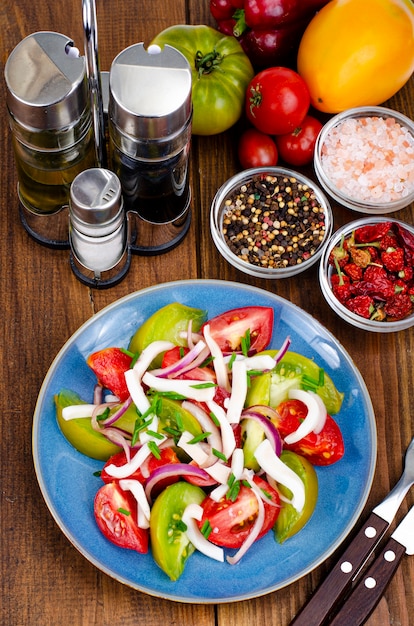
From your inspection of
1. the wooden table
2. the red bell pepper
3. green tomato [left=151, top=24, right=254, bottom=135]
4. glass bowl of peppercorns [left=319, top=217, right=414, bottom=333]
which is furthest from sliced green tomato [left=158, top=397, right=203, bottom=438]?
the red bell pepper

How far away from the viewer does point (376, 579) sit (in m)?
1.35

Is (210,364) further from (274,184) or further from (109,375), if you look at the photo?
(274,184)

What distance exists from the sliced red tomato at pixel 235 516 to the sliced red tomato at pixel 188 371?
191 millimetres

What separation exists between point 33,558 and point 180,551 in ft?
0.85

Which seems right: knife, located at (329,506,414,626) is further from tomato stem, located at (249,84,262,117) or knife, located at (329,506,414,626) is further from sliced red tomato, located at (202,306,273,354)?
tomato stem, located at (249,84,262,117)

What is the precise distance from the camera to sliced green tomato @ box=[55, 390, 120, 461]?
1.34 meters

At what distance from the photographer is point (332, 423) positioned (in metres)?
1.38

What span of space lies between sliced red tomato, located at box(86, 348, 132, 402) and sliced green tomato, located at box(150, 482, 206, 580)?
19 cm

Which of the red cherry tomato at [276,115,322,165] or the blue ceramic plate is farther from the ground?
the red cherry tomato at [276,115,322,165]

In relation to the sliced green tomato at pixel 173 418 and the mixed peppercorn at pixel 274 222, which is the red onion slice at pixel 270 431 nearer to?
the sliced green tomato at pixel 173 418

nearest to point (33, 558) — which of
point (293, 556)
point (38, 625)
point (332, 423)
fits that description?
point (38, 625)

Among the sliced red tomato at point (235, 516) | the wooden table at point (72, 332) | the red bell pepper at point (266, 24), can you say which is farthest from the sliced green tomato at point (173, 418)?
the red bell pepper at point (266, 24)

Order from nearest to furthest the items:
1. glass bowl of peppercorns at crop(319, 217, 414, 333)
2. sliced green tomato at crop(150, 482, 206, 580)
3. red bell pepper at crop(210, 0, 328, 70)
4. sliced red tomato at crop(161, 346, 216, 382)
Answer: sliced green tomato at crop(150, 482, 206, 580) < sliced red tomato at crop(161, 346, 216, 382) < glass bowl of peppercorns at crop(319, 217, 414, 333) < red bell pepper at crop(210, 0, 328, 70)

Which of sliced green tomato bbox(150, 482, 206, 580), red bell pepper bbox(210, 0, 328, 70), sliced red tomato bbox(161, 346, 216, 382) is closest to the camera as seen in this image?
sliced green tomato bbox(150, 482, 206, 580)
